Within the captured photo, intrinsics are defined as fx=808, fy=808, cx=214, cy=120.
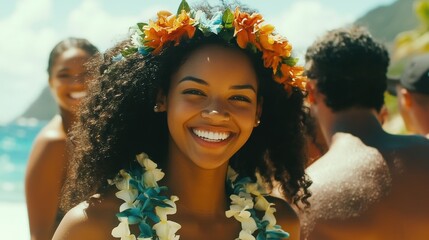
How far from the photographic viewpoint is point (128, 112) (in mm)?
2729

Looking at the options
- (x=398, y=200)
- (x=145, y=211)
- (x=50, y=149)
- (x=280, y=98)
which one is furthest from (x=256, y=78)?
(x=50, y=149)

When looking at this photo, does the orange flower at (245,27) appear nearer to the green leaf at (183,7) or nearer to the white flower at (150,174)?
the green leaf at (183,7)

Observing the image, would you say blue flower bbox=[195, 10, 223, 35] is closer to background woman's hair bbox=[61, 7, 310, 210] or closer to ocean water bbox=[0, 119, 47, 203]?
background woman's hair bbox=[61, 7, 310, 210]

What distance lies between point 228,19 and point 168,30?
0.67 ft

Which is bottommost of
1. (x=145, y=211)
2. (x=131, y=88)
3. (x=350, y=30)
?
(x=145, y=211)

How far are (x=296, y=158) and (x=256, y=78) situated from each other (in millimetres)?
457

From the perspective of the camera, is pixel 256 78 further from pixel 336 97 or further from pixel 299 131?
pixel 336 97

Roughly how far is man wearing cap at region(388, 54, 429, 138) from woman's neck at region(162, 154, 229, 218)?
1811 millimetres

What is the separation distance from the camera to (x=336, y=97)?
11.8 feet

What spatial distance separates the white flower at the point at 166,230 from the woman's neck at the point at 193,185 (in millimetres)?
126

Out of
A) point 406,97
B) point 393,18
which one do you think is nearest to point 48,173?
point 406,97

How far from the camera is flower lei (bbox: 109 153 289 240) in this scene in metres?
2.58

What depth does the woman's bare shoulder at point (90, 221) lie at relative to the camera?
2.52 m

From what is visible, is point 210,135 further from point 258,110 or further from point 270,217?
point 270,217
